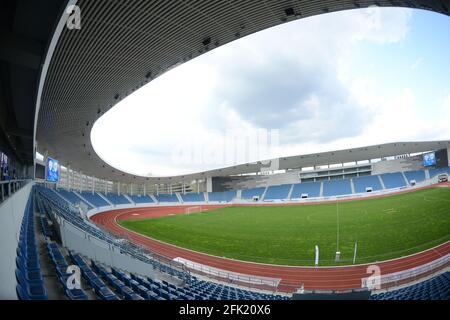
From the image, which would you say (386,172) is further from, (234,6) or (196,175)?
(234,6)

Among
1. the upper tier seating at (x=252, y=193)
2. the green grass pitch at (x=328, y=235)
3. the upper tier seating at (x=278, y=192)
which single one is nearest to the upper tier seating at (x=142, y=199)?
the upper tier seating at (x=252, y=193)

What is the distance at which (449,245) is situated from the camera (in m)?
12.0

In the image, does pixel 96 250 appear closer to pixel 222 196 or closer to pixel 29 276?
pixel 29 276

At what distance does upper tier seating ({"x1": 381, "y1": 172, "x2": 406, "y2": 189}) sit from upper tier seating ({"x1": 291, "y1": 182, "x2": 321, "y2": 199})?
35.4 ft

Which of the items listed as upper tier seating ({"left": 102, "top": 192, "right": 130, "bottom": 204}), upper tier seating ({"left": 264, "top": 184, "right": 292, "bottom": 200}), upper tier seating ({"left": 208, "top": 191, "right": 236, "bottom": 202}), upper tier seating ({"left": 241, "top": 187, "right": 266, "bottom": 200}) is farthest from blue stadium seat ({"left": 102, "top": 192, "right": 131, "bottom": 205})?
upper tier seating ({"left": 264, "top": 184, "right": 292, "bottom": 200})

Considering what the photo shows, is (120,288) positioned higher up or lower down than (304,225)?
higher up

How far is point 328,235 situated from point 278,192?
29775 mm

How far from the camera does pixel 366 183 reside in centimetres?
4103

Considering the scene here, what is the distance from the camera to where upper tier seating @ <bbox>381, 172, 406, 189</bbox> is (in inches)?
1473

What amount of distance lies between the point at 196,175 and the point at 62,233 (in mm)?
41266

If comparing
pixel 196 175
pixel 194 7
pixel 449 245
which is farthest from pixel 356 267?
pixel 196 175

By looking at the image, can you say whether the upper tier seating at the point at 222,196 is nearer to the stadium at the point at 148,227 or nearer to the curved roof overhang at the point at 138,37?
the stadium at the point at 148,227

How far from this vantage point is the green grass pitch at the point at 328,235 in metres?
13.0

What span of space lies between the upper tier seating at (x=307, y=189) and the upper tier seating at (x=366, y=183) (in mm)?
6383
